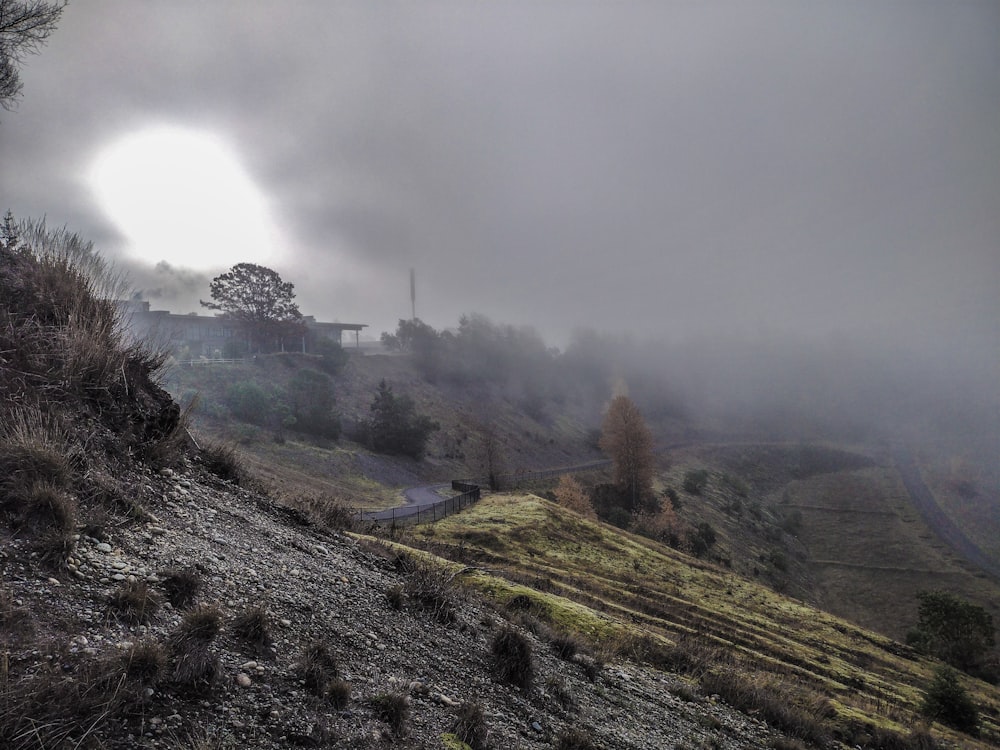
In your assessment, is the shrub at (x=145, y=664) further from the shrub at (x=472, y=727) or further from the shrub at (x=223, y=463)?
the shrub at (x=223, y=463)

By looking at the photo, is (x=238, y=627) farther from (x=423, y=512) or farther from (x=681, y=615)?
(x=423, y=512)

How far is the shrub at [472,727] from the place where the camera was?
201 inches

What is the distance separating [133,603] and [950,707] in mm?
23442

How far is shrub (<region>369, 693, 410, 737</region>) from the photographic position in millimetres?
4688

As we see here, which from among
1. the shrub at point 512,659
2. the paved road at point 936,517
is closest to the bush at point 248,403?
the shrub at point 512,659

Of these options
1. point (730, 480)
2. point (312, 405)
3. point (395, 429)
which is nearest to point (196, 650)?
point (312, 405)

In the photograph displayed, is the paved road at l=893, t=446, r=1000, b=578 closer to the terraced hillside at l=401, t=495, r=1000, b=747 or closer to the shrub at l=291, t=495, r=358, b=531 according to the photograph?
the terraced hillside at l=401, t=495, r=1000, b=747

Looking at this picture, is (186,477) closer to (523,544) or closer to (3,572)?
(3,572)

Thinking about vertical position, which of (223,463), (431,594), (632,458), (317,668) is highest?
(223,463)

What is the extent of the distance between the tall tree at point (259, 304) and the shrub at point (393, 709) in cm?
6170

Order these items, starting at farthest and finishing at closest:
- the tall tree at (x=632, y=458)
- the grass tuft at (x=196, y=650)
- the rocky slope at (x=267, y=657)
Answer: the tall tree at (x=632, y=458), the grass tuft at (x=196, y=650), the rocky slope at (x=267, y=657)

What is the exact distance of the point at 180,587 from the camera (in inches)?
190

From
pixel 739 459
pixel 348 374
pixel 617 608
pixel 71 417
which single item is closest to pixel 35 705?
pixel 71 417

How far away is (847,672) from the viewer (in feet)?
57.0
